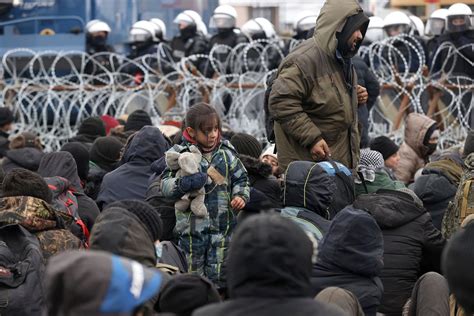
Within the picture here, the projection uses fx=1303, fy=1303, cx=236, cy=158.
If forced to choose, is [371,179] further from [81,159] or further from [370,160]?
[81,159]

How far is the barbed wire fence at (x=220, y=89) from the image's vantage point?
14.3 meters

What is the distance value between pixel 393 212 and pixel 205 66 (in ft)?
36.1

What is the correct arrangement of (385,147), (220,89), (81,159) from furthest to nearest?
(220,89) → (385,147) → (81,159)

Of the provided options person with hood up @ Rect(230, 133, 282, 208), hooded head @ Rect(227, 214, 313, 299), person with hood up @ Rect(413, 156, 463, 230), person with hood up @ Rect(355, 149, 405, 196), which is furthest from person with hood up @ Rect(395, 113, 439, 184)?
hooded head @ Rect(227, 214, 313, 299)

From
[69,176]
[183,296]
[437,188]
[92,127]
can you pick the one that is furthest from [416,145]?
[183,296]

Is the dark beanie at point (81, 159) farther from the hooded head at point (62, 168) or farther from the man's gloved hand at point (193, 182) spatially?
the man's gloved hand at point (193, 182)

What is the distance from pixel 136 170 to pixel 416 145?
3196 mm

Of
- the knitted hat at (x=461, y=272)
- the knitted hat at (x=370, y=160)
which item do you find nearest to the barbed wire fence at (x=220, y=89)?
the knitted hat at (x=370, y=160)

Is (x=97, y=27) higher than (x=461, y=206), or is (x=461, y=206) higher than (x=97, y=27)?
(x=461, y=206)

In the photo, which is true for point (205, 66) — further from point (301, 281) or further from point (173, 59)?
point (301, 281)

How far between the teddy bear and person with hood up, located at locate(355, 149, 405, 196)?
1.10 metres

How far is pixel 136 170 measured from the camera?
8.07 m

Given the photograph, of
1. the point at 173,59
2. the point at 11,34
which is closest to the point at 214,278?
the point at 173,59

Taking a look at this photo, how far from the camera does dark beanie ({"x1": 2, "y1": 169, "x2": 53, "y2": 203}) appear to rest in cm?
640
